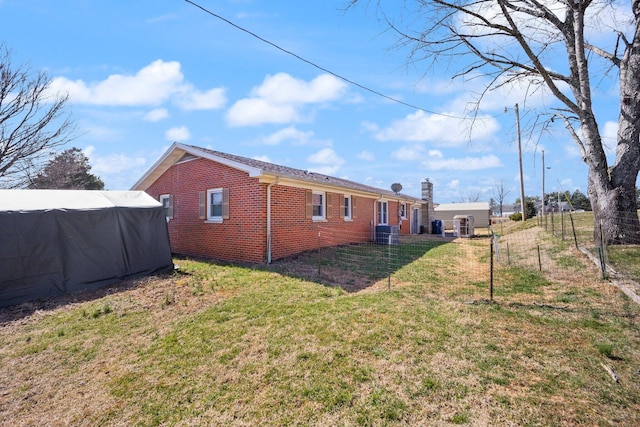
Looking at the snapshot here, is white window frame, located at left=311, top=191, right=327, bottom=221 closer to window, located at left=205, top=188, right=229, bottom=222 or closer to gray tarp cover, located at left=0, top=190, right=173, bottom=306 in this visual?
window, located at left=205, top=188, right=229, bottom=222

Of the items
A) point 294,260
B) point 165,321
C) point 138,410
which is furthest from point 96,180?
point 138,410

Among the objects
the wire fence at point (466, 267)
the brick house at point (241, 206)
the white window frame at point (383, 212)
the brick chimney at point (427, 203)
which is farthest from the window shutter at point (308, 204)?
the brick chimney at point (427, 203)

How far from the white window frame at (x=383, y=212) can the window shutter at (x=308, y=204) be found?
6.72 m

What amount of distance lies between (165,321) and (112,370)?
1395 millimetres

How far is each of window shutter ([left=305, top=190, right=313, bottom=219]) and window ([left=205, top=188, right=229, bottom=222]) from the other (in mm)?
2605

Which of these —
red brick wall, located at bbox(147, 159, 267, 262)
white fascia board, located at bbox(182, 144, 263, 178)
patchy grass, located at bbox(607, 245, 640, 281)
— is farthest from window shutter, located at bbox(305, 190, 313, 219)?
patchy grass, located at bbox(607, 245, 640, 281)

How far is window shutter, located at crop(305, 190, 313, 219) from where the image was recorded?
10852mm

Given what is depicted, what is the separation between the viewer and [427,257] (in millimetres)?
10766

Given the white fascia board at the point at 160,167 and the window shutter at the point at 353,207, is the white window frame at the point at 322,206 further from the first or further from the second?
the white fascia board at the point at 160,167

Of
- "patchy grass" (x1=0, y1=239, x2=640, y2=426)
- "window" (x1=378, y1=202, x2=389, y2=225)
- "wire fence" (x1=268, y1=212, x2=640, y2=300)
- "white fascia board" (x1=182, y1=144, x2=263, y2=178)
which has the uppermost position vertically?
"white fascia board" (x1=182, y1=144, x2=263, y2=178)

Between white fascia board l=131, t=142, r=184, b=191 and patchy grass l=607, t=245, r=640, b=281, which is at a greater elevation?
white fascia board l=131, t=142, r=184, b=191

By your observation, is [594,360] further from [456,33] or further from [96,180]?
[96,180]

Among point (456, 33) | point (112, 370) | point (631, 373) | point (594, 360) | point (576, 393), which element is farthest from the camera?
point (456, 33)

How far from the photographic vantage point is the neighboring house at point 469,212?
33469mm
